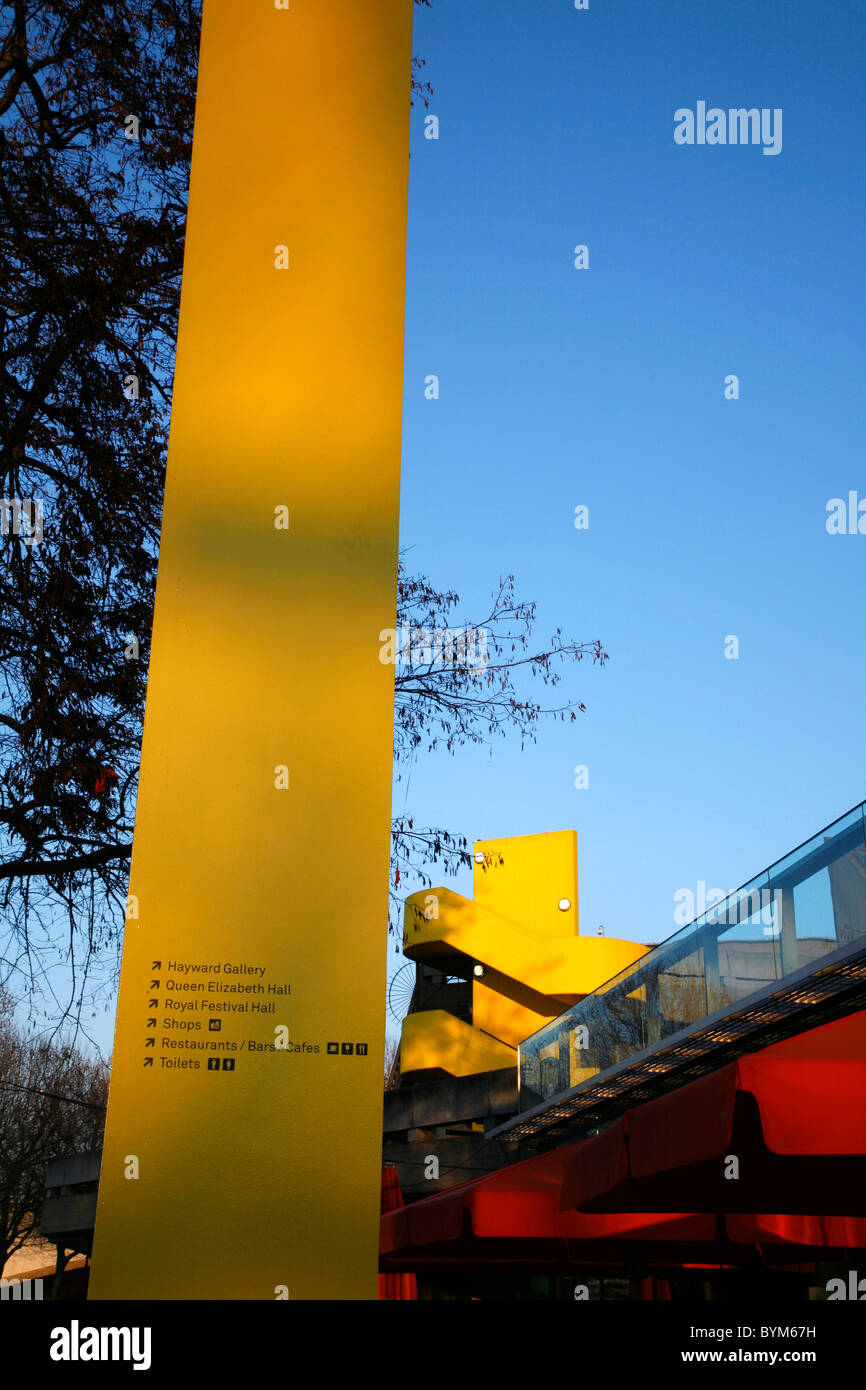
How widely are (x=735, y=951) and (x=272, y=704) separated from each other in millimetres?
8573

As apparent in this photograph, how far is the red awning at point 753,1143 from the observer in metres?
4.52

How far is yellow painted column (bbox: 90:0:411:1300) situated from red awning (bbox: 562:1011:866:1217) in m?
1.76

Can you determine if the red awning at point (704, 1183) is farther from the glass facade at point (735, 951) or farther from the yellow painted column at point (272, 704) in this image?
the glass facade at point (735, 951)

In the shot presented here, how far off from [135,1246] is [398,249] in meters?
3.63

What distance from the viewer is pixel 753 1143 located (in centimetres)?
499

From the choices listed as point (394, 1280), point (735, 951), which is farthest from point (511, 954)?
point (735, 951)

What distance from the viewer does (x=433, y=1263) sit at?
12711 mm

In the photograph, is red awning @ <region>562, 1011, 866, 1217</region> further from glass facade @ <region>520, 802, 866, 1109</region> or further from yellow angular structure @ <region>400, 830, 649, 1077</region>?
yellow angular structure @ <region>400, 830, 649, 1077</region>

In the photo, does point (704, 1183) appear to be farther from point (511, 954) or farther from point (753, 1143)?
point (511, 954)

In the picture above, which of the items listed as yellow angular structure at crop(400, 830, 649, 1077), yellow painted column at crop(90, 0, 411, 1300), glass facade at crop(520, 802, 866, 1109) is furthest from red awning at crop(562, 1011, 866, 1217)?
yellow angular structure at crop(400, 830, 649, 1077)

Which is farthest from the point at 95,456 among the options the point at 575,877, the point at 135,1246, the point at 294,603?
the point at 575,877

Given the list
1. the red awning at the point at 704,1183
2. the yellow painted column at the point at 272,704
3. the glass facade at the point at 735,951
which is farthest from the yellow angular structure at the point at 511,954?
the yellow painted column at the point at 272,704
